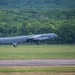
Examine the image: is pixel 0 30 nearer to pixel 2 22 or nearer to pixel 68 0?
pixel 2 22

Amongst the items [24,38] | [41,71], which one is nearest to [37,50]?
[24,38]

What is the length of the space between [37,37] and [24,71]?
16.2 m

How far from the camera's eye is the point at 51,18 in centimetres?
3669

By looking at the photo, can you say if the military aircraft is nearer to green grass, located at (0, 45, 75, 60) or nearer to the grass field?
green grass, located at (0, 45, 75, 60)

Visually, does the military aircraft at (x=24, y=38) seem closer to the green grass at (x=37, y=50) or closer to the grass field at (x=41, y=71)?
the green grass at (x=37, y=50)

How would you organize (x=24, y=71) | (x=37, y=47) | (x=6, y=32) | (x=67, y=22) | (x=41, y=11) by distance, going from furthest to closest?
(x=41, y=11) < (x=67, y=22) < (x=6, y=32) < (x=37, y=47) < (x=24, y=71)

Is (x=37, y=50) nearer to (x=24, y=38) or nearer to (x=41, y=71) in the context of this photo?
(x=24, y=38)

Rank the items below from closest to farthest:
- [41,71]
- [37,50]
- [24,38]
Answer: [41,71] → [37,50] → [24,38]

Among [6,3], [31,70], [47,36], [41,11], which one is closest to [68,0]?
[41,11]

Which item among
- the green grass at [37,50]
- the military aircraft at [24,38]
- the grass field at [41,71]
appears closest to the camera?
the grass field at [41,71]

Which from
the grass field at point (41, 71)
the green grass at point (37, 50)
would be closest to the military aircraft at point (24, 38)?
the green grass at point (37, 50)

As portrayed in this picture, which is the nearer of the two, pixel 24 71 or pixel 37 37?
pixel 24 71

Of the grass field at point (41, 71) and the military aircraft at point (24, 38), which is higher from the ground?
the grass field at point (41, 71)

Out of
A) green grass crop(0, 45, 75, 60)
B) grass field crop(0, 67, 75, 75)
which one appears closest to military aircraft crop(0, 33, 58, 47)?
green grass crop(0, 45, 75, 60)
